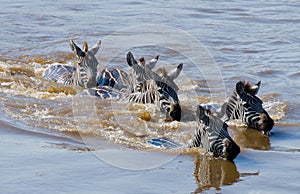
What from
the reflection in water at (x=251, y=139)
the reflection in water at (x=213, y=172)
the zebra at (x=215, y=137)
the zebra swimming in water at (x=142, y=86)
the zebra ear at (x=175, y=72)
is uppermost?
the zebra ear at (x=175, y=72)

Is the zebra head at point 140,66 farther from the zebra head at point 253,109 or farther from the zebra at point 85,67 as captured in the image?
the zebra head at point 253,109

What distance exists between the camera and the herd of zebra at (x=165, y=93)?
277 inches

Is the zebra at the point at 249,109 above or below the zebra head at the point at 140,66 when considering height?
below

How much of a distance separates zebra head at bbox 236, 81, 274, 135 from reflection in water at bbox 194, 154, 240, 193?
1323mm

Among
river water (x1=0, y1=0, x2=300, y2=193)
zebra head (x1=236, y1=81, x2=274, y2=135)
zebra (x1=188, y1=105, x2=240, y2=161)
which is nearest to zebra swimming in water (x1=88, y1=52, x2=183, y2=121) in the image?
river water (x1=0, y1=0, x2=300, y2=193)

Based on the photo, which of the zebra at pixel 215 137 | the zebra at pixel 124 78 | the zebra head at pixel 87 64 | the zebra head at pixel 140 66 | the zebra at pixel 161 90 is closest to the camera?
the zebra at pixel 215 137

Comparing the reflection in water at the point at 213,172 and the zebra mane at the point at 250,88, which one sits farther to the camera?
the zebra mane at the point at 250,88

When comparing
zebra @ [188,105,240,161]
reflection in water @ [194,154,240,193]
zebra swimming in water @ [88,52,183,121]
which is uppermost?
zebra swimming in water @ [88,52,183,121]

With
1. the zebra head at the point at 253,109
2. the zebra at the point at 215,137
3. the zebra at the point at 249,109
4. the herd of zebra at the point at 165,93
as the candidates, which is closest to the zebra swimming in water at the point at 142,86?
the herd of zebra at the point at 165,93

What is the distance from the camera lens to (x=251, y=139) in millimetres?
8078

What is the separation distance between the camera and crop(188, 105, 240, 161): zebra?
693 centimetres

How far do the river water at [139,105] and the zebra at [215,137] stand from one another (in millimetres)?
110

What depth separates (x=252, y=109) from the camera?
325 inches

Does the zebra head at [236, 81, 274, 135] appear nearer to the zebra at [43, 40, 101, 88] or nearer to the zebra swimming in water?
the zebra swimming in water
